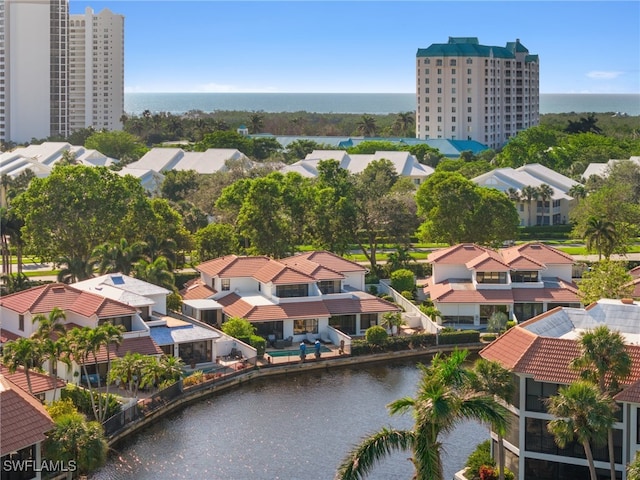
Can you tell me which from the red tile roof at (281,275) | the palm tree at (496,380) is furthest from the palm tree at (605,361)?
the red tile roof at (281,275)

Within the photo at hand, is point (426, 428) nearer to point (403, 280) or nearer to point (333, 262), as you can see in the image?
point (333, 262)

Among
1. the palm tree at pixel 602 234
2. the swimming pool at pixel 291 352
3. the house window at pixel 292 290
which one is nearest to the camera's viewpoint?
the swimming pool at pixel 291 352

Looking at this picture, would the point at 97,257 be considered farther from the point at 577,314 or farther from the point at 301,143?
the point at 301,143

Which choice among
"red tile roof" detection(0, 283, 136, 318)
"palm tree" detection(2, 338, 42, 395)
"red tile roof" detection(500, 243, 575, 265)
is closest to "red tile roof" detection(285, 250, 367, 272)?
"red tile roof" detection(500, 243, 575, 265)

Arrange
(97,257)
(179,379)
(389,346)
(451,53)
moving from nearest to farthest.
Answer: (179,379) → (389,346) → (97,257) → (451,53)

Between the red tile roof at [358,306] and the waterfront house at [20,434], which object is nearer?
the waterfront house at [20,434]

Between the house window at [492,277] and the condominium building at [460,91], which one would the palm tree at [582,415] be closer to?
the house window at [492,277]

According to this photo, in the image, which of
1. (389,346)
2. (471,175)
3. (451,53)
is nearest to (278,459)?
(389,346)
